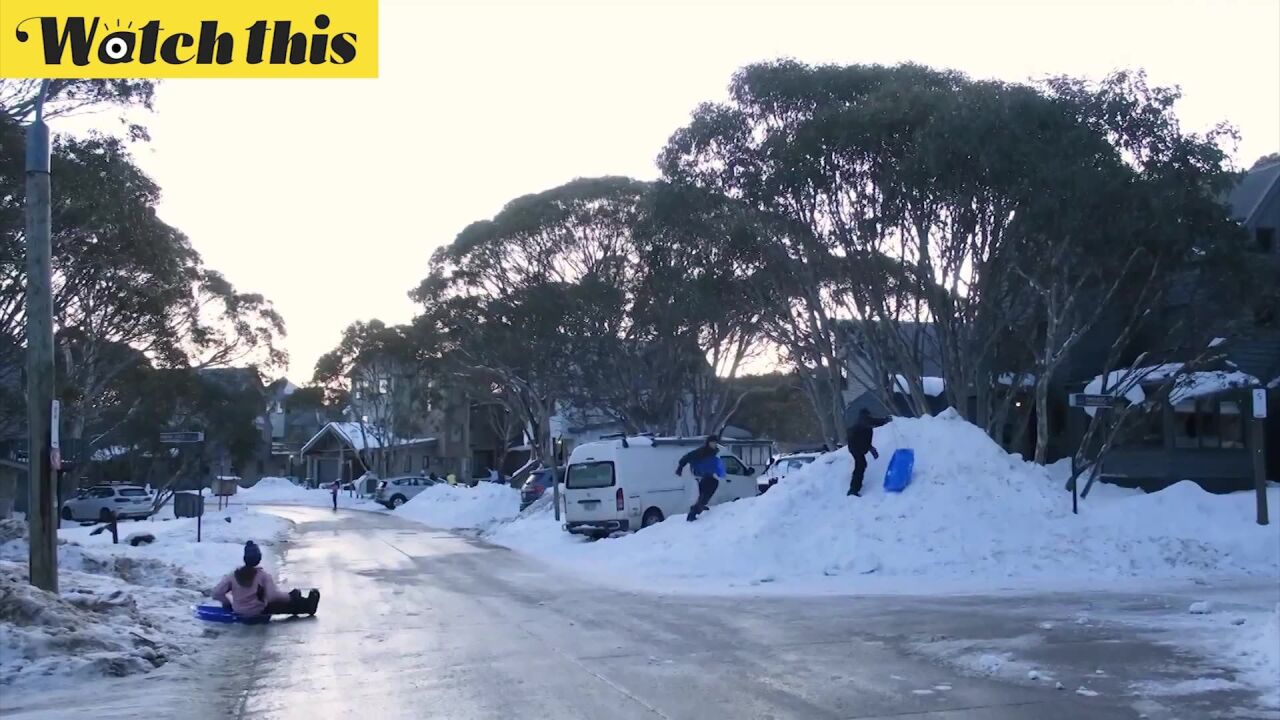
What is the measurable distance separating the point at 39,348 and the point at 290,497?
7243 centimetres


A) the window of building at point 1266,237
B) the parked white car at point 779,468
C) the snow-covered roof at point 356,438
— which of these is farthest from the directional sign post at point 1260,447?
the snow-covered roof at point 356,438

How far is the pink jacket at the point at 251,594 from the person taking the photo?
14.7m

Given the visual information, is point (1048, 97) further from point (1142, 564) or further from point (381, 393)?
point (381, 393)

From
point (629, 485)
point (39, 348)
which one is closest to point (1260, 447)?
point (629, 485)

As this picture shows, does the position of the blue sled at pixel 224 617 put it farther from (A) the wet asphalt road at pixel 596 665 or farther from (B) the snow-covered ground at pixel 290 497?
(B) the snow-covered ground at pixel 290 497

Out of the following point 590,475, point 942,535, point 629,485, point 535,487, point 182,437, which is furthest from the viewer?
point 535,487

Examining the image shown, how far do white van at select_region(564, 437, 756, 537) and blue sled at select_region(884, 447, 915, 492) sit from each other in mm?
5946

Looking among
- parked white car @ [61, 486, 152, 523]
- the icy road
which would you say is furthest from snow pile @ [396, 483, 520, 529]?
the icy road

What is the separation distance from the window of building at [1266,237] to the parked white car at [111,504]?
37.9 m

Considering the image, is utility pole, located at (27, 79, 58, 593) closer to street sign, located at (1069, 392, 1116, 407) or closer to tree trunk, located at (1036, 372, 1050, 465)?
street sign, located at (1069, 392, 1116, 407)

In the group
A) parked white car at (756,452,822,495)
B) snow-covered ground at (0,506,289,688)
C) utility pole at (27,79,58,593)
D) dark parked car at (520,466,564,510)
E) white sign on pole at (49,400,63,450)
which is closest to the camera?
snow-covered ground at (0,506,289,688)

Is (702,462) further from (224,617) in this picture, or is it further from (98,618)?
(98,618)

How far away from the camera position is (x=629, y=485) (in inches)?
1043

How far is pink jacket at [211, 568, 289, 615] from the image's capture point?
14742mm
